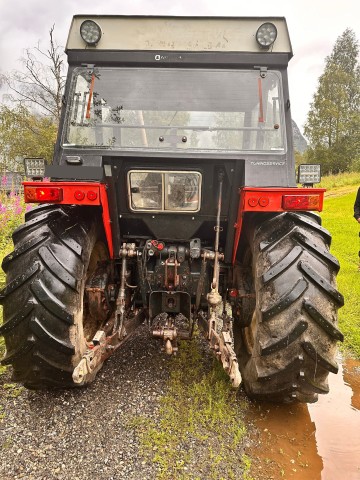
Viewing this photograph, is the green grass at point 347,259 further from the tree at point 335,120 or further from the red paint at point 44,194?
the tree at point 335,120

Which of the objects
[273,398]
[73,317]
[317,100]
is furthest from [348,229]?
[317,100]

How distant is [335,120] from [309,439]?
3607 cm

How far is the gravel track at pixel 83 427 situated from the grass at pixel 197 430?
3.4 inches

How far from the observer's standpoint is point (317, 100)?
34656mm

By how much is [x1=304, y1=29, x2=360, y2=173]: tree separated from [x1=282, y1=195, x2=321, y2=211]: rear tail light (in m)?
33.4

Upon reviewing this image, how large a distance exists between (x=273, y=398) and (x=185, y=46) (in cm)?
266

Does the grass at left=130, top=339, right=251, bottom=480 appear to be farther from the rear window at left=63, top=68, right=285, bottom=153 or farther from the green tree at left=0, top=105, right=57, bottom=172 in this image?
the green tree at left=0, top=105, right=57, bottom=172

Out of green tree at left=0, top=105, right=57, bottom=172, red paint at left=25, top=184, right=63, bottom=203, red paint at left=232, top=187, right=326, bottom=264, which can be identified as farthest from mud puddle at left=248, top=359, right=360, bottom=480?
green tree at left=0, top=105, right=57, bottom=172

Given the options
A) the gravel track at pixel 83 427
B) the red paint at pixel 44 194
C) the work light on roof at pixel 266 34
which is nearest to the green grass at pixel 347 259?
the gravel track at pixel 83 427

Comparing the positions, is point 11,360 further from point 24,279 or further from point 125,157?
point 125,157

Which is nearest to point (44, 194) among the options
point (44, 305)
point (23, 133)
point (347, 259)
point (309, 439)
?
point (44, 305)

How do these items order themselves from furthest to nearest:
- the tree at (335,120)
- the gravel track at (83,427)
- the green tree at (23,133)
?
the tree at (335,120) → the green tree at (23,133) → the gravel track at (83,427)

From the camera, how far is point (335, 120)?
34.4 meters

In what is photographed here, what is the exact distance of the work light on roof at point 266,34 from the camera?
3.00 m
